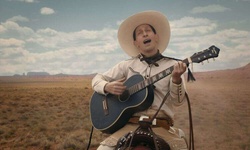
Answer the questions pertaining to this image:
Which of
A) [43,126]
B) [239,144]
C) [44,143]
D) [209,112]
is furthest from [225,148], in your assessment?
[43,126]

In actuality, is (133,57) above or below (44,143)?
above

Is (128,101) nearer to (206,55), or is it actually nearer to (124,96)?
(124,96)

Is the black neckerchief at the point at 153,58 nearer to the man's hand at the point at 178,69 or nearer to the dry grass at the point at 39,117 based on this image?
the man's hand at the point at 178,69

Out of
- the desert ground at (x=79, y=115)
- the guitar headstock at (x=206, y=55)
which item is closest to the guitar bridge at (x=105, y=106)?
the guitar headstock at (x=206, y=55)

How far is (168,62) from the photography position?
8.03 ft

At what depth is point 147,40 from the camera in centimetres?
248

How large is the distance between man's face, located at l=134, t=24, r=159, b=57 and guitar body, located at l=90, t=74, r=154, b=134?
24 cm

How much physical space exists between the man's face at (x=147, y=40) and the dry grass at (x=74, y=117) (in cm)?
359

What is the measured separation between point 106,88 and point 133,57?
15.1 inches

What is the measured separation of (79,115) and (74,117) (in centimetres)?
27

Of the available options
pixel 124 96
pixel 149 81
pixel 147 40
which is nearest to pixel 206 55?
pixel 149 81

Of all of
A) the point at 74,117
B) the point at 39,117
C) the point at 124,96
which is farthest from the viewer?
the point at 74,117

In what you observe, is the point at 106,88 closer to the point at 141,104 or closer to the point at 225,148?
the point at 141,104

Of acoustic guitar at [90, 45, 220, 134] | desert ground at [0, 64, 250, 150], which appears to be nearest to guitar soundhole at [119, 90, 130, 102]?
acoustic guitar at [90, 45, 220, 134]
